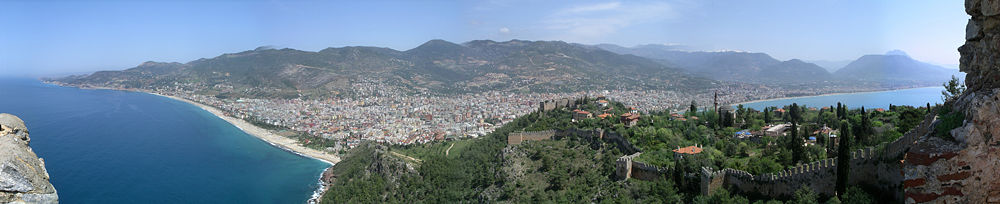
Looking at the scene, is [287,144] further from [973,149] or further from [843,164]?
[973,149]

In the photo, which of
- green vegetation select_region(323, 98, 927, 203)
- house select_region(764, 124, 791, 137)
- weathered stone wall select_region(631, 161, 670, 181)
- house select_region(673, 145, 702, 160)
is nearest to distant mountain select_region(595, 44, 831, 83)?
green vegetation select_region(323, 98, 927, 203)

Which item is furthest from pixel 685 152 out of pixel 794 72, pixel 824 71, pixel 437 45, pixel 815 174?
pixel 824 71

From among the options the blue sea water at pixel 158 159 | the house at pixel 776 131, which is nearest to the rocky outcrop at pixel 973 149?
the house at pixel 776 131

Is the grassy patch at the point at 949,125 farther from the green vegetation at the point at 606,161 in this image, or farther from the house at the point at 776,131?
the house at the point at 776,131

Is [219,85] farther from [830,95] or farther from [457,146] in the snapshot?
[830,95]

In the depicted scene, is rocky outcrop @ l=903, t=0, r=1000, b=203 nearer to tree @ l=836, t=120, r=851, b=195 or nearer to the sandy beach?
tree @ l=836, t=120, r=851, b=195

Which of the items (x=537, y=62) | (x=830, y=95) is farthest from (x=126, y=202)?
(x=830, y=95)
